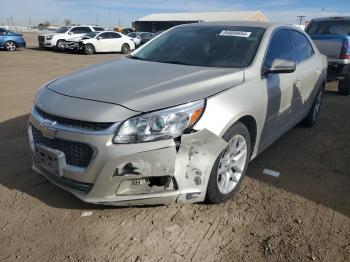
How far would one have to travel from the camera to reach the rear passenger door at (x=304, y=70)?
15.1 ft

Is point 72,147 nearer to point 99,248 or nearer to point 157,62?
point 99,248

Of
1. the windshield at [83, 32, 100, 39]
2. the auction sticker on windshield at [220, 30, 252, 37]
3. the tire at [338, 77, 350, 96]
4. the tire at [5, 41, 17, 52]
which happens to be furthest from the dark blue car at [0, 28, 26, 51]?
the auction sticker on windshield at [220, 30, 252, 37]

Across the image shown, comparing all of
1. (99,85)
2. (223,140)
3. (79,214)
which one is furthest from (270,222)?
(99,85)

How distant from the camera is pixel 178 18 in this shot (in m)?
63.2

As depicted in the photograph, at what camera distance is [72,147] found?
2.78 m

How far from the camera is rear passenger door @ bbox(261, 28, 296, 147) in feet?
12.4

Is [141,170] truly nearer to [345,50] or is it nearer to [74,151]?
[74,151]

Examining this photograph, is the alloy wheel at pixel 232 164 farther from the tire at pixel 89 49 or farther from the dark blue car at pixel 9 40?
the dark blue car at pixel 9 40

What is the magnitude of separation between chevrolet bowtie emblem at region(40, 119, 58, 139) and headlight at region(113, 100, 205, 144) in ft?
1.79

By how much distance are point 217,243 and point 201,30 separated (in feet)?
8.49

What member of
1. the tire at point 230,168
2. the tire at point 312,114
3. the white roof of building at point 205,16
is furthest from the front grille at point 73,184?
the white roof of building at point 205,16

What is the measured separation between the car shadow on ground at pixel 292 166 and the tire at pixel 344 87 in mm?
2891

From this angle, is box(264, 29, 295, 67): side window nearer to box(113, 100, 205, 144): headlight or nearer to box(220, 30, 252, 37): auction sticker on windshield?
box(220, 30, 252, 37): auction sticker on windshield

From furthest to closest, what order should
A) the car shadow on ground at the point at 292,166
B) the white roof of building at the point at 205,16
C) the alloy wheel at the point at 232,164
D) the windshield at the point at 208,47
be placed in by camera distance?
the white roof of building at the point at 205,16
the windshield at the point at 208,47
the car shadow on ground at the point at 292,166
the alloy wheel at the point at 232,164
